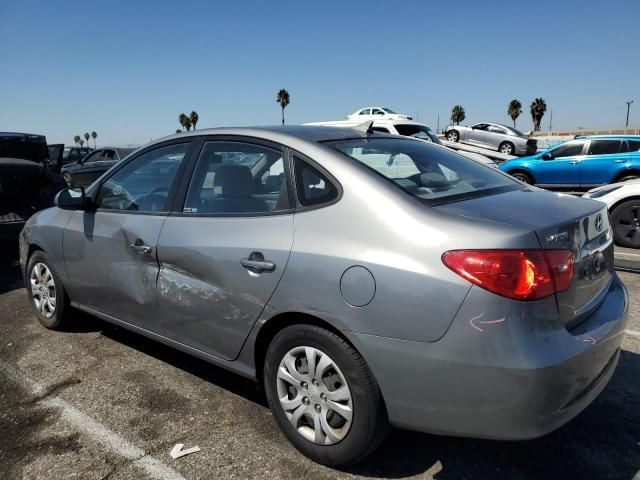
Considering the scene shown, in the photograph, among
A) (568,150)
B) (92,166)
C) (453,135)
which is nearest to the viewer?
(568,150)

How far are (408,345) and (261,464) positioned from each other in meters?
1.04

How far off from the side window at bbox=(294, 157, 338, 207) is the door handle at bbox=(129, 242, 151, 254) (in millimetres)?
1107

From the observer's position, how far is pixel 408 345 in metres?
2.12

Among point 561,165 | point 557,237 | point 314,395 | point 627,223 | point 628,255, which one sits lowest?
point 628,255

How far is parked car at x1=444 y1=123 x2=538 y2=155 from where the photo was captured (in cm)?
2191

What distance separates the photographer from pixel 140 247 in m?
3.21

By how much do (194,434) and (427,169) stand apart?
6.38ft

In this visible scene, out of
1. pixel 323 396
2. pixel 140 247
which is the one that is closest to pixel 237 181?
pixel 140 247

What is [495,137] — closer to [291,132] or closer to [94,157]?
[94,157]

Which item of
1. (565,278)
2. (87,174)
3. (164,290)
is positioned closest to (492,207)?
(565,278)

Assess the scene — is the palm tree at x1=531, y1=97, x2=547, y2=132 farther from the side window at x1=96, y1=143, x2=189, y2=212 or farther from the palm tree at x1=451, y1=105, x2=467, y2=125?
the side window at x1=96, y1=143, x2=189, y2=212

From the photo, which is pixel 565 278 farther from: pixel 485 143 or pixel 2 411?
pixel 485 143

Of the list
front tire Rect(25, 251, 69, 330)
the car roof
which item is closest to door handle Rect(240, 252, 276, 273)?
the car roof

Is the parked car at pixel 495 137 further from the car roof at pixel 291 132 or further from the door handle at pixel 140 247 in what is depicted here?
the door handle at pixel 140 247
